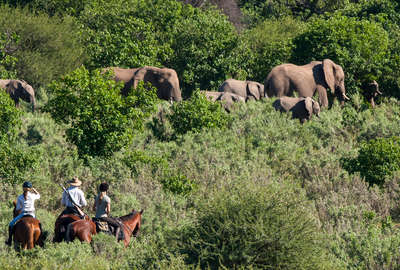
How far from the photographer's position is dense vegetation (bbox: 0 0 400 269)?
37.1 feet

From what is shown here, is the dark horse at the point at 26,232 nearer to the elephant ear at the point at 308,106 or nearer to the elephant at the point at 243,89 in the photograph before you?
the elephant ear at the point at 308,106

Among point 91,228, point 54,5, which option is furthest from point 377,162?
point 54,5

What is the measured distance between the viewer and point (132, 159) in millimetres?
18781

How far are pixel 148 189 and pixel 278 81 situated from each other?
1136 centimetres

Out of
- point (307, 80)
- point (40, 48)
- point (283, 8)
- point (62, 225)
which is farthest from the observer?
point (283, 8)

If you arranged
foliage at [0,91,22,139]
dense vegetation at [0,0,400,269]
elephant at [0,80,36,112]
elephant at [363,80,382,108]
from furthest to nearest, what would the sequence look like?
elephant at [363,80,382,108], elephant at [0,80,36,112], foliage at [0,91,22,139], dense vegetation at [0,0,400,269]

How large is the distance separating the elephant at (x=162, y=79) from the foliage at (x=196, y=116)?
5.51 metres

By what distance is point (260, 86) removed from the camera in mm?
30141

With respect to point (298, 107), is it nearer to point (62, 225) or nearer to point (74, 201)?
point (74, 201)

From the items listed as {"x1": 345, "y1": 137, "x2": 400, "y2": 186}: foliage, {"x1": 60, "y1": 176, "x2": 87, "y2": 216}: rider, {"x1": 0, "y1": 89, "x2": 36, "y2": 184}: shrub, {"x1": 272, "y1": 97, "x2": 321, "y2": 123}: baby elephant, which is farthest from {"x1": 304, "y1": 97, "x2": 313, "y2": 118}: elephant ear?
{"x1": 60, "y1": 176, "x2": 87, "y2": 216}: rider

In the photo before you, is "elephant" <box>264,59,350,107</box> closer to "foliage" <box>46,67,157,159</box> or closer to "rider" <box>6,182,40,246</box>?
"foliage" <box>46,67,157,159</box>

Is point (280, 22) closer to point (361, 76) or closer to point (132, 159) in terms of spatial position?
point (361, 76)

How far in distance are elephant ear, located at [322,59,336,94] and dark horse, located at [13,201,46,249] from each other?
1734 cm

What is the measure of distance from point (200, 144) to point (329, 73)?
29.9ft
